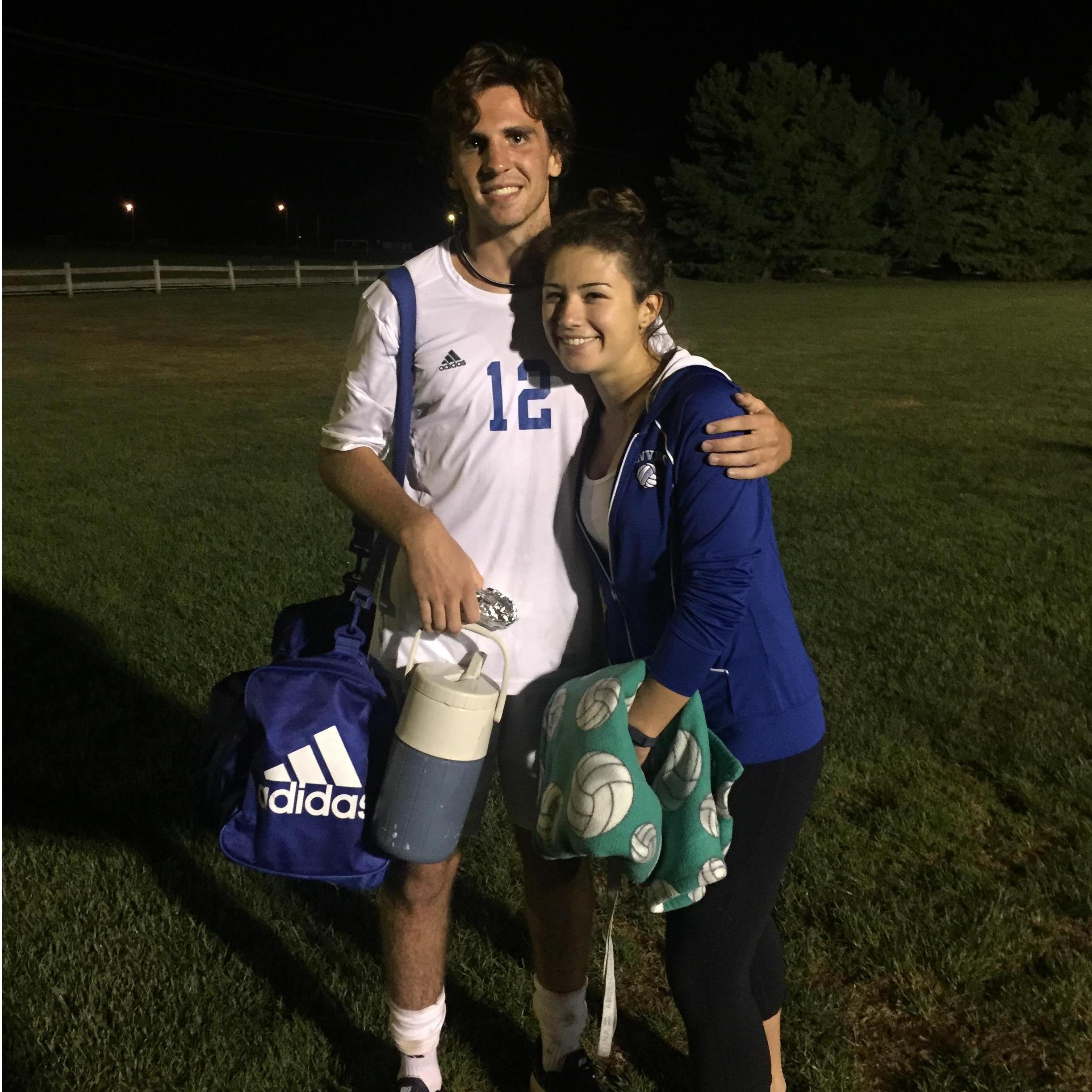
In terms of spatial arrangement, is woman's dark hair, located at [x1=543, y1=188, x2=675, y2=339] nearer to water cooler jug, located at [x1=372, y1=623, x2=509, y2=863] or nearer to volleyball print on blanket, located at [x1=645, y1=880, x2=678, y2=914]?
water cooler jug, located at [x1=372, y1=623, x2=509, y2=863]

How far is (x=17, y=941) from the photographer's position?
301 cm

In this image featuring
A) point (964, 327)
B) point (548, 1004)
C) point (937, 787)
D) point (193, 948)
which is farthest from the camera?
point (964, 327)

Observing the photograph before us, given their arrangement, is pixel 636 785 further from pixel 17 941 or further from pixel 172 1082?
pixel 17 941

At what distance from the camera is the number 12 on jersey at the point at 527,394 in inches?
84.4

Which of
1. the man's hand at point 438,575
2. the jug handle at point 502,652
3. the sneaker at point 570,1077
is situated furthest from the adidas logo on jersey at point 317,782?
the sneaker at point 570,1077

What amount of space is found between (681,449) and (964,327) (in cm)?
2402

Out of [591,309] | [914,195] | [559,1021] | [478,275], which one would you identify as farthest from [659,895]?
[914,195]

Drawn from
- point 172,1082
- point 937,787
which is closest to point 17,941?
point 172,1082

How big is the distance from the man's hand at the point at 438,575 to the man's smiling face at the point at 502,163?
0.65 meters

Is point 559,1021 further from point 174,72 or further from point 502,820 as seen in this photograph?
point 174,72

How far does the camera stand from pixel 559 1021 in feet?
8.12

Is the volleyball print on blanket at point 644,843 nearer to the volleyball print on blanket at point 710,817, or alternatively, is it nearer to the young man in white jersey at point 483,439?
the volleyball print on blanket at point 710,817

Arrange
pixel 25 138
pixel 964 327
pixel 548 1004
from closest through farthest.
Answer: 1. pixel 548 1004
2. pixel 964 327
3. pixel 25 138

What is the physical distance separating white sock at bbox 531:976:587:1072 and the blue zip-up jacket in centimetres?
94
